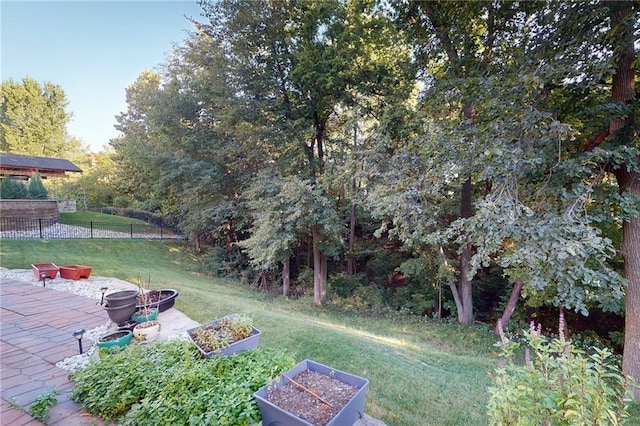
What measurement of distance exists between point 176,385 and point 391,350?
9.85ft

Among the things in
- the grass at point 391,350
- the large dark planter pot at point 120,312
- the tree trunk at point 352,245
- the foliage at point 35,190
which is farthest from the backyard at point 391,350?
the foliage at point 35,190

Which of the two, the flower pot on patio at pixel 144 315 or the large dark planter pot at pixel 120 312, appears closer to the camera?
the large dark planter pot at pixel 120 312

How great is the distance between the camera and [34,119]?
68.1 ft

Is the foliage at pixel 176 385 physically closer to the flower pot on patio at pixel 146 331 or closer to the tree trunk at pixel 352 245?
the flower pot on patio at pixel 146 331

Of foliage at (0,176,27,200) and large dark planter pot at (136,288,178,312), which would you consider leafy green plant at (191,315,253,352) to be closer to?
large dark planter pot at (136,288,178,312)

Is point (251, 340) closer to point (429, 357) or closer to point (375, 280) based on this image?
point (429, 357)

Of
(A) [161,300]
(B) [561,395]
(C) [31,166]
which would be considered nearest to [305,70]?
(A) [161,300]

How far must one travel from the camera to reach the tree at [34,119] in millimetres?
19984

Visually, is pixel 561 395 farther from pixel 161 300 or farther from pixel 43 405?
pixel 161 300

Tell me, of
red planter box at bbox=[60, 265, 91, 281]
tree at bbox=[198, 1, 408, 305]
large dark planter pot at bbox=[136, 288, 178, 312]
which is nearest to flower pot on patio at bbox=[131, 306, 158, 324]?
large dark planter pot at bbox=[136, 288, 178, 312]

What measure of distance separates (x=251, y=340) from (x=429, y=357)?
286 cm

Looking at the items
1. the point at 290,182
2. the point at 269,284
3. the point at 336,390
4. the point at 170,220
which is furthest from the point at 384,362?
the point at 170,220

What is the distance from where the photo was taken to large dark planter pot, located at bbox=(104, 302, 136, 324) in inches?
141

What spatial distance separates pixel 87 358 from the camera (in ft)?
9.71
